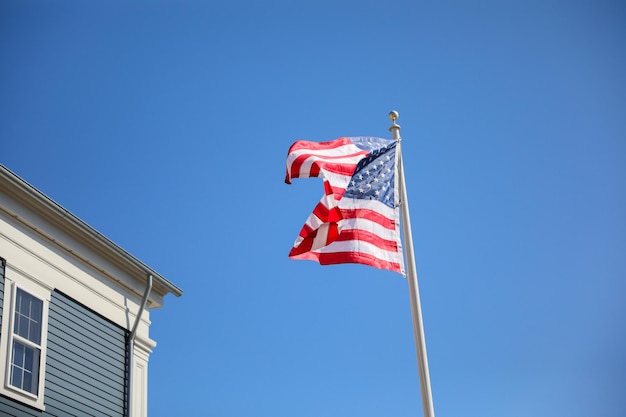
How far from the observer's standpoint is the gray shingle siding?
50.2ft

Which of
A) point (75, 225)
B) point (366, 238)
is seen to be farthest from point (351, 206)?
point (75, 225)

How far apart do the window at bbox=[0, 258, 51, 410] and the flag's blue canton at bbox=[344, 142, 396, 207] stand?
6197 mm

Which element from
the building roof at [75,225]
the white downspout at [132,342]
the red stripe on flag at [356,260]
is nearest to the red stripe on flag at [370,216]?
the red stripe on flag at [356,260]

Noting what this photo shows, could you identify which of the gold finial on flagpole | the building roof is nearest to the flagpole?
the gold finial on flagpole

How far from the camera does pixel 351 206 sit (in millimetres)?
13297

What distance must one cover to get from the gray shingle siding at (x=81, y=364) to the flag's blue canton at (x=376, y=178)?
6301mm

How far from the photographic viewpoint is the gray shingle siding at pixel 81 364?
1530cm

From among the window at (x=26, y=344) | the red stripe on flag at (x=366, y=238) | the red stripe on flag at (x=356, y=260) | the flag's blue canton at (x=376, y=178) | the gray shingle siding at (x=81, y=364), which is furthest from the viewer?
the gray shingle siding at (x=81, y=364)

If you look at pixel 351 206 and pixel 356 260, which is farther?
pixel 351 206

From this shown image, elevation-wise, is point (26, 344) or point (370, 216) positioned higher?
point (370, 216)

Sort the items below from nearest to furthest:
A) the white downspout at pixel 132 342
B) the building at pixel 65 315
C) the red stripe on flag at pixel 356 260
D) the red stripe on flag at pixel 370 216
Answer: the red stripe on flag at pixel 356 260, the red stripe on flag at pixel 370 216, the building at pixel 65 315, the white downspout at pixel 132 342

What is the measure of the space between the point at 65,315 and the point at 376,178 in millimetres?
6716

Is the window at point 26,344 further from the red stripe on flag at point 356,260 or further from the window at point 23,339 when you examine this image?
the red stripe on flag at point 356,260

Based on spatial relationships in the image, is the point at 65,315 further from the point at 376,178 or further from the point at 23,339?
the point at 376,178
